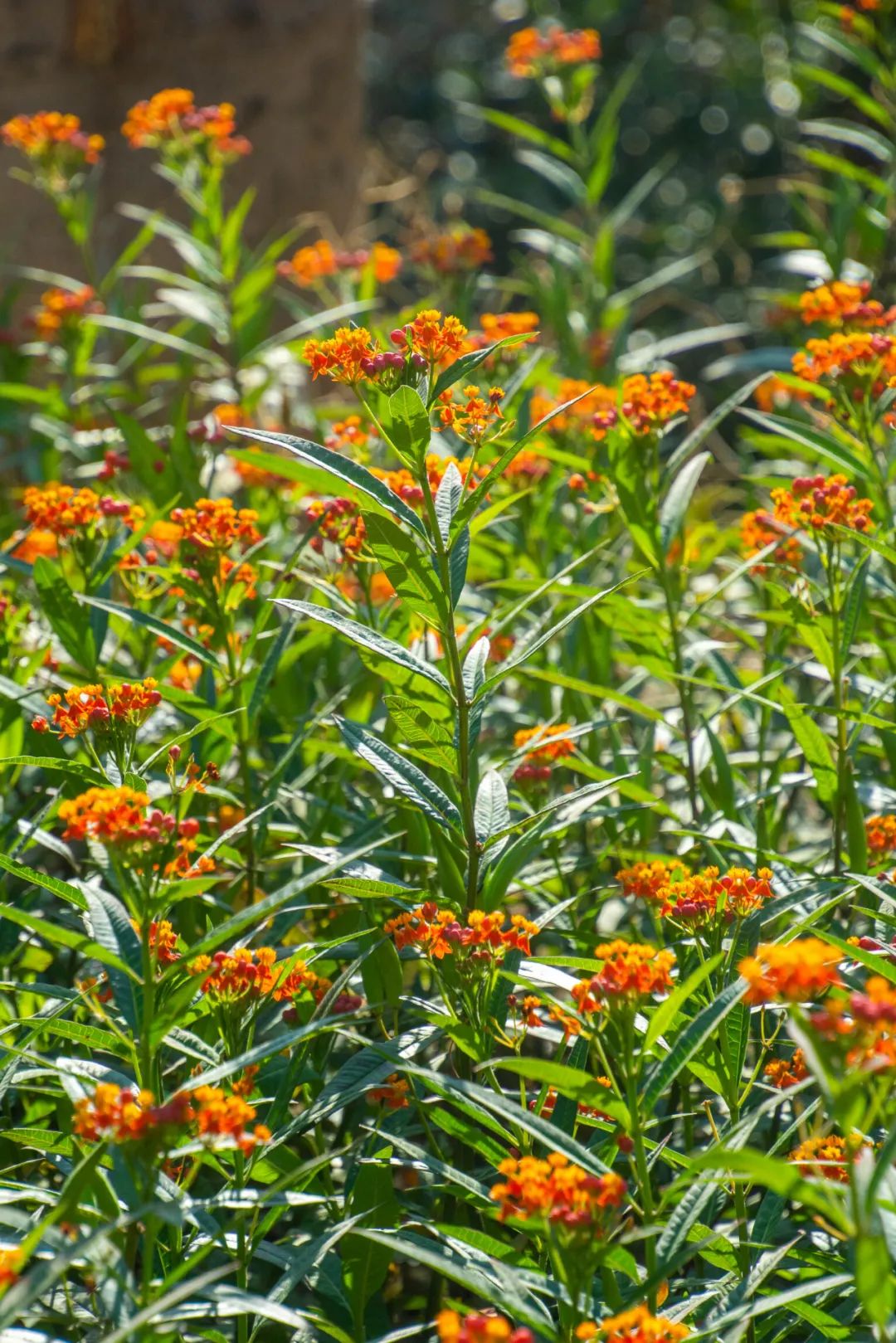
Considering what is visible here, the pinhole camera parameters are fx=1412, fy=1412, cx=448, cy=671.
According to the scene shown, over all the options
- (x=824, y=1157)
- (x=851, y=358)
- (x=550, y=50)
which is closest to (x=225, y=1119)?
(x=824, y=1157)

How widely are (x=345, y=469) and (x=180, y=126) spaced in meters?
2.04

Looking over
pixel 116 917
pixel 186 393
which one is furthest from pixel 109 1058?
pixel 186 393

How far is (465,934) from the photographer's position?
1.46 metres

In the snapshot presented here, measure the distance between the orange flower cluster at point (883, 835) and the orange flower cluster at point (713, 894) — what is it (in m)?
0.49

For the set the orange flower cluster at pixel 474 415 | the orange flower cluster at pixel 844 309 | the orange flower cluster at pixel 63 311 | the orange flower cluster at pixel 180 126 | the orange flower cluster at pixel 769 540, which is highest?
the orange flower cluster at pixel 180 126

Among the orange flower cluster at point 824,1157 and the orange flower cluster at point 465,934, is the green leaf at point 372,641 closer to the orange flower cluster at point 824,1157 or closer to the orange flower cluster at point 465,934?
the orange flower cluster at point 465,934

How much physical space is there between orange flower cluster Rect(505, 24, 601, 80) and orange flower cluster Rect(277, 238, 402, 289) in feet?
1.97

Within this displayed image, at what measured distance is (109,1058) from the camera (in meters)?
2.30

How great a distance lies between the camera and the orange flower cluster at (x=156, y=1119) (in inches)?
49.2

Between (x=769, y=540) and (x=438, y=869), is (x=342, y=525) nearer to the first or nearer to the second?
(x=438, y=869)

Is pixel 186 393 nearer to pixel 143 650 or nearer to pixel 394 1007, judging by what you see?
pixel 143 650

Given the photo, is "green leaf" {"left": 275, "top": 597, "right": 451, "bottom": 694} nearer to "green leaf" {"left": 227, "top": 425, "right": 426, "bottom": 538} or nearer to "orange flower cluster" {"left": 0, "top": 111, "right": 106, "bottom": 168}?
"green leaf" {"left": 227, "top": 425, "right": 426, "bottom": 538}

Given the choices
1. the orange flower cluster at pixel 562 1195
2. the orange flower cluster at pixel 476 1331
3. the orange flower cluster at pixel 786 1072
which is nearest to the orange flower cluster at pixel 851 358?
the orange flower cluster at pixel 786 1072

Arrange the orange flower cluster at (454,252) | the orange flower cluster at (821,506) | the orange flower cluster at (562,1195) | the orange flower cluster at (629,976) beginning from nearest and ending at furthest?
the orange flower cluster at (562,1195)
the orange flower cluster at (629,976)
the orange flower cluster at (821,506)
the orange flower cluster at (454,252)
